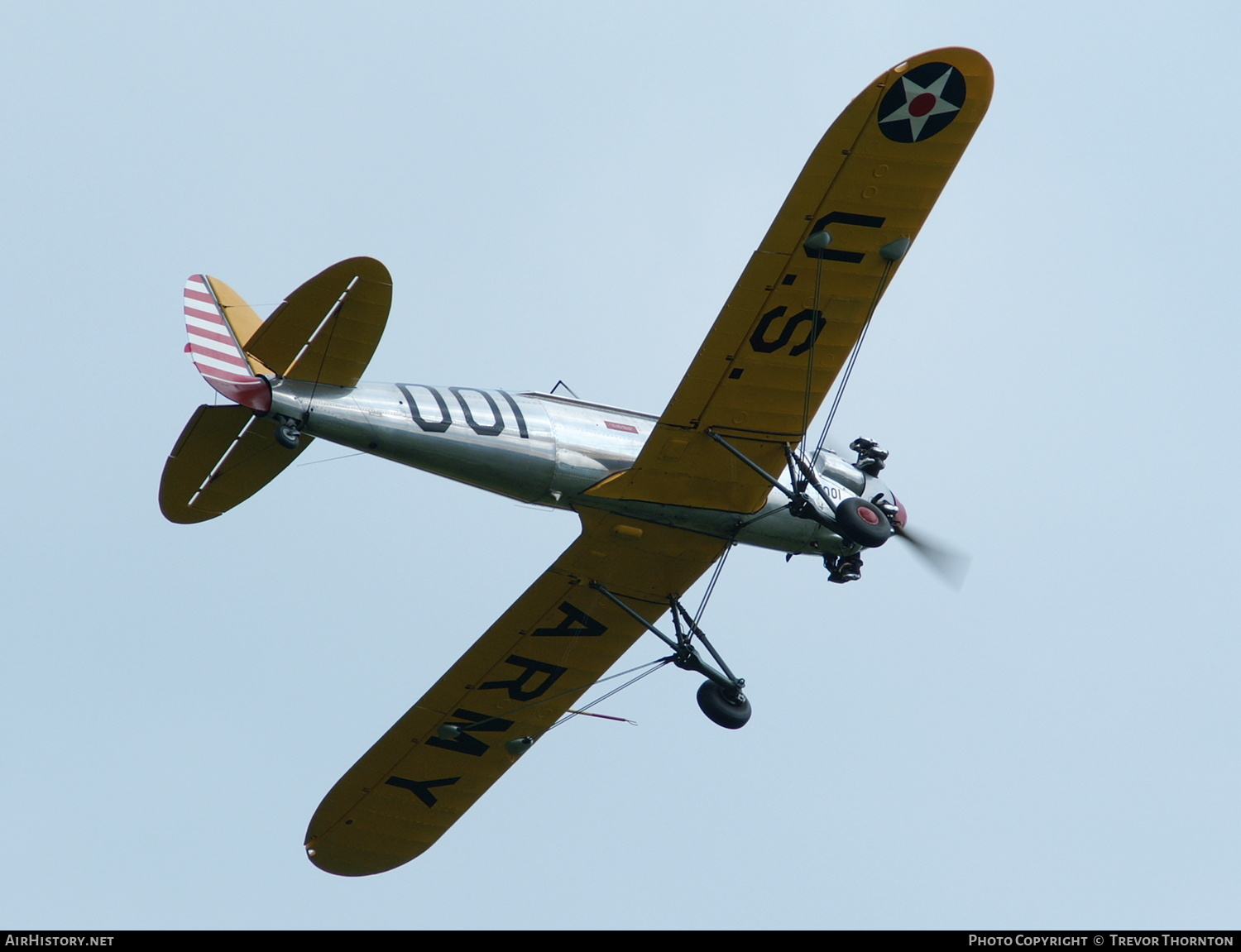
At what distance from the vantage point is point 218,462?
13227 mm

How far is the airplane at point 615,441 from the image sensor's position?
41.6ft

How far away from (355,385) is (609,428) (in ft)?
7.50

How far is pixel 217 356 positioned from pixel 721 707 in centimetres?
506

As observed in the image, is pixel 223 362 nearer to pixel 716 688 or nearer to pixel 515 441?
pixel 515 441

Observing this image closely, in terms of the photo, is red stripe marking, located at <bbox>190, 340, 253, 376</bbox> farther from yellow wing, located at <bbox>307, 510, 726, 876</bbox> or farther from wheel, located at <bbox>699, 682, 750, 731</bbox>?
wheel, located at <bbox>699, 682, 750, 731</bbox>

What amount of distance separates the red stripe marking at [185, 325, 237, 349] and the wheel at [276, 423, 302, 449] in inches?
27.9

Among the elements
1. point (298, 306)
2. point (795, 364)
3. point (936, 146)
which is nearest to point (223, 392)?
point (298, 306)

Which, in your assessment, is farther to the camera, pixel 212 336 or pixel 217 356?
pixel 212 336

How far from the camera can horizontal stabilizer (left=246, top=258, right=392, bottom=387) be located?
41.3 ft

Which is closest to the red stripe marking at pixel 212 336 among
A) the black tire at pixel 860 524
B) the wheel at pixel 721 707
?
the wheel at pixel 721 707

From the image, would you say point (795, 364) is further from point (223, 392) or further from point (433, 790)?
point (433, 790)

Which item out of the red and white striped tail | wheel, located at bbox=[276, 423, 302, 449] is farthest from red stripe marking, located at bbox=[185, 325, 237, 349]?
wheel, located at bbox=[276, 423, 302, 449]

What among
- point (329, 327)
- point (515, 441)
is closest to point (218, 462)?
point (329, 327)

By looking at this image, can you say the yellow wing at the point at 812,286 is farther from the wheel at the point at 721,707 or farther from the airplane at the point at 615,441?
the wheel at the point at 721,707
